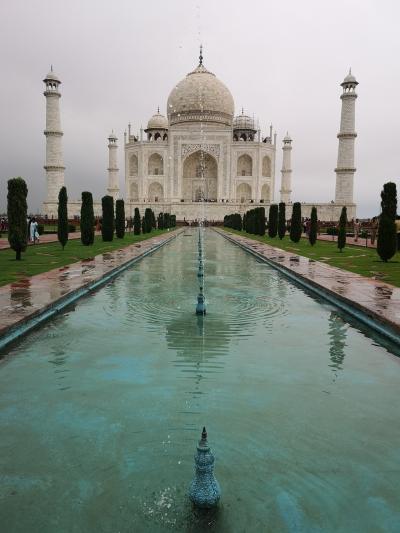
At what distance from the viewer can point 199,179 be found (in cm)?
4316

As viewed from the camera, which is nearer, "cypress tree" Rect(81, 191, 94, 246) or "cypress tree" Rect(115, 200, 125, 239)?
"cypress tree" Rect(81, 191, 94, 246)

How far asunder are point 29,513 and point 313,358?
2.22 metres

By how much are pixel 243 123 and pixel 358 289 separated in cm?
4270

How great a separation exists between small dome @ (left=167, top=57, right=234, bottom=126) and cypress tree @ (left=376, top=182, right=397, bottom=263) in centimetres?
3310

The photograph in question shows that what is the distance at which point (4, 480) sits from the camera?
5.69ft

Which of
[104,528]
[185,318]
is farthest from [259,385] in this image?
[185,318]

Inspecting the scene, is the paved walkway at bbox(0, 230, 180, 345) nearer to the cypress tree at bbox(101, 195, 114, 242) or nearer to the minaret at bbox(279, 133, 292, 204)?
the cypress tree at bbox(101, 195, 114, 242)

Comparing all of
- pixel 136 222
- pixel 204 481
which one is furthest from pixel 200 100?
pixel 204 481

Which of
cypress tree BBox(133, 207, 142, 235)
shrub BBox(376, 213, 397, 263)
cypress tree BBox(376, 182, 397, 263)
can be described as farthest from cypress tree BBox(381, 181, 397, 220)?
cypress tree BBox(133, 207, 142, 235)

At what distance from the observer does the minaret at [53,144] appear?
33.1 m

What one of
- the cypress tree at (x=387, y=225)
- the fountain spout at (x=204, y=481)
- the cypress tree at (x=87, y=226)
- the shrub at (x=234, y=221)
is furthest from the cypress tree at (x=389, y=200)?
the shrub at (x=234, y=221)

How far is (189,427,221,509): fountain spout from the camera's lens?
5.10 feet

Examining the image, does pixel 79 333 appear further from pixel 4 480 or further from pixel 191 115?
pixel 191 115

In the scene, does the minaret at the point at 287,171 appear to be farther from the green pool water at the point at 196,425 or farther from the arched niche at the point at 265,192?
the green pool water at the point at 196,425
